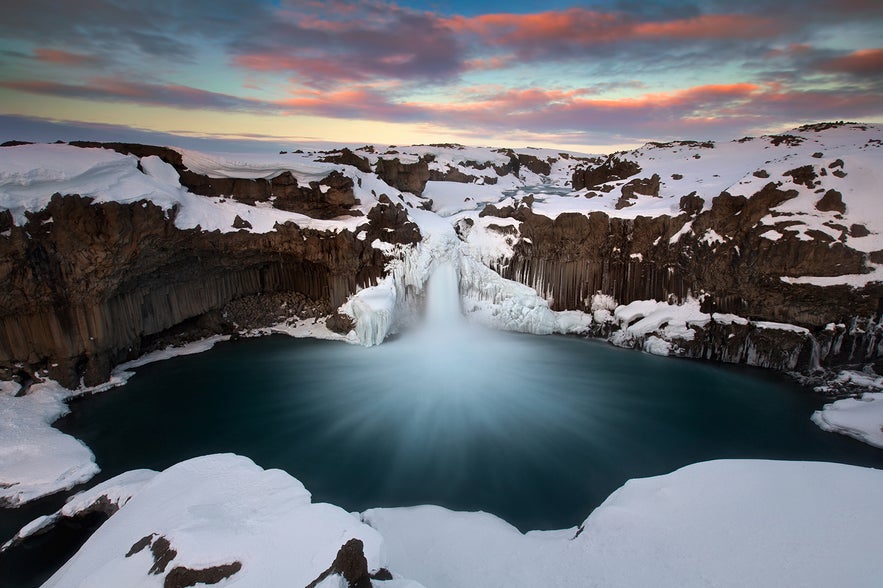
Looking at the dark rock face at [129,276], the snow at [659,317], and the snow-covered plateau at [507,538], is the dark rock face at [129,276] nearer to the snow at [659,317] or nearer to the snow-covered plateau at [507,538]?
the snow-covered plateau at [507,538]

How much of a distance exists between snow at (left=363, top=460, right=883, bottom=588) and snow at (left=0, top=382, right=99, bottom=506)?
25.5ft

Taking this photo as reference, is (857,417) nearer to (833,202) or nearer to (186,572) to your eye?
(833,202)

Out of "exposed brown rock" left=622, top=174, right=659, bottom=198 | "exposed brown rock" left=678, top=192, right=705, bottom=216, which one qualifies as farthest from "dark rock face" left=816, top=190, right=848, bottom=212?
"exposed brown rock" left=622, top=174, right=659, bottom=198

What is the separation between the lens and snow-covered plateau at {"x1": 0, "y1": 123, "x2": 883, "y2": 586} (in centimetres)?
663

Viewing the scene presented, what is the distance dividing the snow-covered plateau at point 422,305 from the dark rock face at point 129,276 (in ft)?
0.25

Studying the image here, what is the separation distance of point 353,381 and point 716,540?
11.6 meters

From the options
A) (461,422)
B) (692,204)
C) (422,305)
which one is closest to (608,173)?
(692,204)

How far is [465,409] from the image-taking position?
1399cm

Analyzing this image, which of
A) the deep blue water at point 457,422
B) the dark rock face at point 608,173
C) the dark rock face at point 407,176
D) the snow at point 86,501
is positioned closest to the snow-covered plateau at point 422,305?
the snow at point 86,501

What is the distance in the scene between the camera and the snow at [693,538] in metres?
6.25

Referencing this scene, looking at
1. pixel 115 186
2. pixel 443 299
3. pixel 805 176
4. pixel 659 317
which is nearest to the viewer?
pixel 115 186

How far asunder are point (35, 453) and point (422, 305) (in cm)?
1373

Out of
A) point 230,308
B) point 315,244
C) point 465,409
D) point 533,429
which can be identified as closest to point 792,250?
point 533,429

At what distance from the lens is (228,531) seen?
20.8ft
